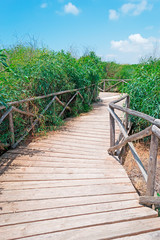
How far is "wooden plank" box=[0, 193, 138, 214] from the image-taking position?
198cm

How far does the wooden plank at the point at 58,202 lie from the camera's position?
1.98 m

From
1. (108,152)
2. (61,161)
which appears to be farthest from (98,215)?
(108,152)

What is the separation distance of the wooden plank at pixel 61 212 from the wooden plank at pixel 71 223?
0.17ft

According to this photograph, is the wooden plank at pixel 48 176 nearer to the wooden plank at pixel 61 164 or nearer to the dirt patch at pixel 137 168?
the wooden plank at pixel 61 164

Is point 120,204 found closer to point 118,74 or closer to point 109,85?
point 109,85

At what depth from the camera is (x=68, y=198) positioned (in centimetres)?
219

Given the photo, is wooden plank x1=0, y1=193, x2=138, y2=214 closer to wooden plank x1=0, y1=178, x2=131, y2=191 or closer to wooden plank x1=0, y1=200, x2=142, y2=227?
wooden plank x1=0, y1=200, x2=142, y2=227

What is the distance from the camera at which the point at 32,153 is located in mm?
3391

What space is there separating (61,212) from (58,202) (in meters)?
0.17

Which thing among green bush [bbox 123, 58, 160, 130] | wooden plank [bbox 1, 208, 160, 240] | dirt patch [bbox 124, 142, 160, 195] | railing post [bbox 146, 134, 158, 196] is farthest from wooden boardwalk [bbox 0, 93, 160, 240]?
green bush [bbox 123, 58, 160, 130]

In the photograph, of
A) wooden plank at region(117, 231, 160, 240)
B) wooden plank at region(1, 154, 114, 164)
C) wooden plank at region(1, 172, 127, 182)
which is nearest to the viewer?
wooden plank at region(117, 231, 160, 240)

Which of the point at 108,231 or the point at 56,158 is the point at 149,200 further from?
the point at 56,158

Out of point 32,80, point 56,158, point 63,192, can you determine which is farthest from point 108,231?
point 32,80

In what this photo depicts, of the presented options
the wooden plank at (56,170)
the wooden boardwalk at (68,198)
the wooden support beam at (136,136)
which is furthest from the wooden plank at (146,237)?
the wooden plank at (56,170)
